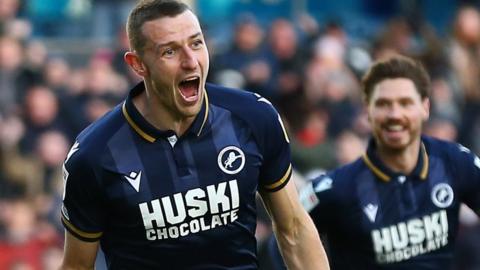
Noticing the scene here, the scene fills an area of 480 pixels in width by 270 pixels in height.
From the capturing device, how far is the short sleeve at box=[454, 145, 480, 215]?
7.08 metres

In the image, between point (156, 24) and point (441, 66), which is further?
point (441, 66)

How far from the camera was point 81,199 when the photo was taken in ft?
18.6

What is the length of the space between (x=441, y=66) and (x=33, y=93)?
14.4 feet

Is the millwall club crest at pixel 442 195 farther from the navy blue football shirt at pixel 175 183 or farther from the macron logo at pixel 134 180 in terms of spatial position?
the macron logo at pixel 134 180

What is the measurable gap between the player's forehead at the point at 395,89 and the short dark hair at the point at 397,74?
2 centimetres

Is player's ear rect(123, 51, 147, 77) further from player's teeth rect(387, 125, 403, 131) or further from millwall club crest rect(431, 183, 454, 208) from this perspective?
millwall club crest rect(431, 183, 454, 208)

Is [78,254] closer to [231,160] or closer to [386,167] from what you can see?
[231,160]

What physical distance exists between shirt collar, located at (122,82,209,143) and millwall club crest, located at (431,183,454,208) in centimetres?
182

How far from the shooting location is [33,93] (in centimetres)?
1162

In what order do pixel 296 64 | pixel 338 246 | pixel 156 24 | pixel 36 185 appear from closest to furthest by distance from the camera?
pixel 156 24 < pixel 338 246 < pixel 36 185 < pixel 296 64

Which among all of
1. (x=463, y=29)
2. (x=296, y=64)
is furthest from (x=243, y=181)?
(x=463, y=29)

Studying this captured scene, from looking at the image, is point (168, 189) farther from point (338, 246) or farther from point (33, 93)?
point (33, 93)

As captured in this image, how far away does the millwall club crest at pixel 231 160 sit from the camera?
5758mm

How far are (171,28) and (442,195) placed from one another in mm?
2214
